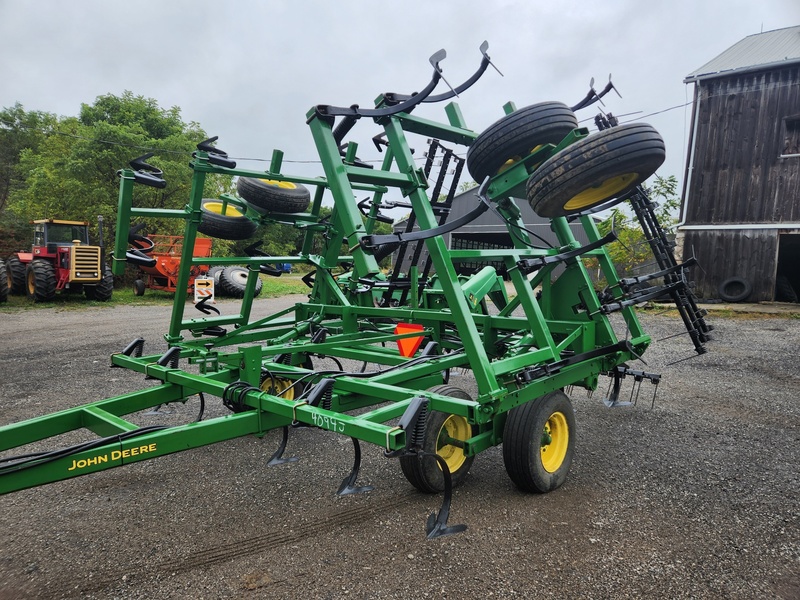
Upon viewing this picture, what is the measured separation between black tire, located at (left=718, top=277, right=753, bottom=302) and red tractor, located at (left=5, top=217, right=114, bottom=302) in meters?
17.0

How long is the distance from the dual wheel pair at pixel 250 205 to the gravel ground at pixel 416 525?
2.08 metres

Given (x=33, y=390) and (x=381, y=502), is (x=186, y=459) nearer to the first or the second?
(x=381, y=502)

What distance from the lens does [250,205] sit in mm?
5574

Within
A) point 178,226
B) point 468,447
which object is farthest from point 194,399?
point 178,226

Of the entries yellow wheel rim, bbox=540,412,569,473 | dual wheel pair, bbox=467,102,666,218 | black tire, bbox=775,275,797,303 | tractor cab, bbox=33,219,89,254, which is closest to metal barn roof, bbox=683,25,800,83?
black tire, bbox=775,275,797,303

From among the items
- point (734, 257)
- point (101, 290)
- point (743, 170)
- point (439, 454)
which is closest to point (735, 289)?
point (734, 257)

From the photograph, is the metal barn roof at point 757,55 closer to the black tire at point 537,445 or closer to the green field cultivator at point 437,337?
the green field cultivator at point 437,337

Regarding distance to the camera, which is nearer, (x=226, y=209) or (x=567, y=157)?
(x=567, y=157)

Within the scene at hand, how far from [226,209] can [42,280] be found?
1108 cm

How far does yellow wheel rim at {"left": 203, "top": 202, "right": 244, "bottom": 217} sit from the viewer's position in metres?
5.98

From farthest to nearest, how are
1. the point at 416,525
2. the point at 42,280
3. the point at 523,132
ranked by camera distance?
the point at 42,280 → the point at 523,132 → the point at 416,525

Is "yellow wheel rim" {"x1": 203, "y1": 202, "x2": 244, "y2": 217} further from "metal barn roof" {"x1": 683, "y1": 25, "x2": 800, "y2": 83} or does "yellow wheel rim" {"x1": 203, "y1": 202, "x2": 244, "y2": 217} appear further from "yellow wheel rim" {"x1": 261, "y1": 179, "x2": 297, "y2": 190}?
"metal barn roof" {"x1": 683, "y1": 25, "x2": 800, "y2": 83}

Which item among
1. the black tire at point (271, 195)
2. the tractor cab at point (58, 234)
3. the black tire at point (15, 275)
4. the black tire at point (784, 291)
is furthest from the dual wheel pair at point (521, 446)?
the black tire at point (15, 275)

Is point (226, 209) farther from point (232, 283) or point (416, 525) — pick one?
point (232, 283)
